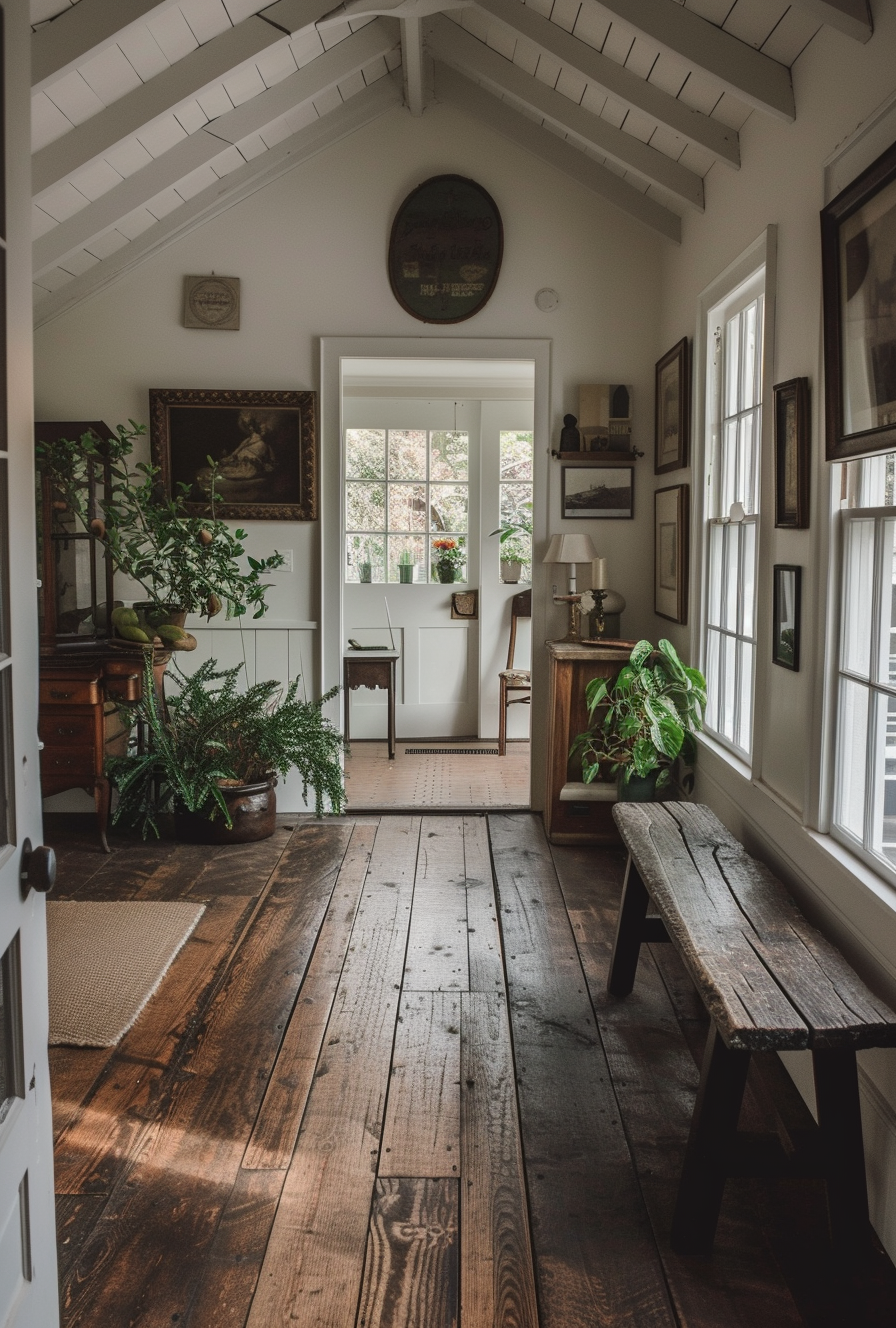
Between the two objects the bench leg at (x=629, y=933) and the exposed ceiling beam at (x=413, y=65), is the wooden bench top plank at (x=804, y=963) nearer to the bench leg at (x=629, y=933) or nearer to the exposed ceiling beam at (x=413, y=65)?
the bench leg at (x=629, y=933)

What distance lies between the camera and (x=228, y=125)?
418cm

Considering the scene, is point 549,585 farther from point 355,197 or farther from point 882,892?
point 882,892

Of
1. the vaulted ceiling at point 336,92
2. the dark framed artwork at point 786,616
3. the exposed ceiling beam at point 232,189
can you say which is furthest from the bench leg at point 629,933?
the exposed ceiling beam at point 232,189

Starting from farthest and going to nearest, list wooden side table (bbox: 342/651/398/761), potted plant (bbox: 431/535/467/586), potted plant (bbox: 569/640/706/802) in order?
potted plant (bbox: 431/535/467/586), wooden side table (bbox: 342/651/398/761), potted plant (bbox: 569/640/706/802)

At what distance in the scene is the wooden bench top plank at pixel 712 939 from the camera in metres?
1.85

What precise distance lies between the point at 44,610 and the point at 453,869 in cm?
200

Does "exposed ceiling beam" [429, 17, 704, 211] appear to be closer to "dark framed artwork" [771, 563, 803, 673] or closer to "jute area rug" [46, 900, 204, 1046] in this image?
"dark framed artwork" [771, 563, 803, 673]

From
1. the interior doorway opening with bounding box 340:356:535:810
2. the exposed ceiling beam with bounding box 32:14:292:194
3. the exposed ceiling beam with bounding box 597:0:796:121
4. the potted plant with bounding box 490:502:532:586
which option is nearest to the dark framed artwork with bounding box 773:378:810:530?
the exposed ceiling beam with bounding box 597:0:796:121

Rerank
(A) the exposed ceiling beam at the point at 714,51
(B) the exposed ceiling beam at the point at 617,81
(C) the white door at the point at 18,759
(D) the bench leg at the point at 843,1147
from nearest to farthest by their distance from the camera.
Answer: (C) the white door at the point at 18,759 < (D) the bench leg at the point at 843,1147 < (A) the exposed ceiling beam at the point at 714,51 < (B) the exposed ceiling beam at the point at 617,81

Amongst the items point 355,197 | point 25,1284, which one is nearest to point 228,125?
point 355,197

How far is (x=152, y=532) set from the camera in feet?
16.1

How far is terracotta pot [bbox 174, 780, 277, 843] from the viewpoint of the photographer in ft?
15.4

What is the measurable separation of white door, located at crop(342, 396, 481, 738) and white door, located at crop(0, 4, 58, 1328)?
5669 millimetres

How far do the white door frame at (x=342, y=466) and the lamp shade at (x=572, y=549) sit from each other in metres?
0.17
